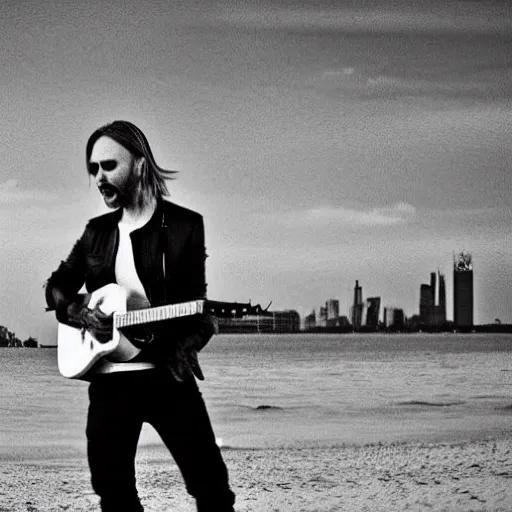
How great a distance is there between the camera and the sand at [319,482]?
5469 mm

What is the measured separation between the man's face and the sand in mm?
1877

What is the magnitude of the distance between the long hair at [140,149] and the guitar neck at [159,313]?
509 mm

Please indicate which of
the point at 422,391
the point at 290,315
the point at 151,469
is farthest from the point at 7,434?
the point at 422,391

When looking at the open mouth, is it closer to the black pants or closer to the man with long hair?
the man with long hair

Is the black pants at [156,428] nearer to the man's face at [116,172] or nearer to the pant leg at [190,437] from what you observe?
the pant leg at [190,437]

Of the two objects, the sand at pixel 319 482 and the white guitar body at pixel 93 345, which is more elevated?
the white guitar body at pixel 93 345

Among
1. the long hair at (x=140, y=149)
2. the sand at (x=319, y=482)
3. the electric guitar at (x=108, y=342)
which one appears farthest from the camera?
the sand at (x=319, y=482)

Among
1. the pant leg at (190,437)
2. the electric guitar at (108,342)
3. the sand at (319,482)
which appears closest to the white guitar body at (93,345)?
the electric guitar at (108,342)

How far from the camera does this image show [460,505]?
5.46 m

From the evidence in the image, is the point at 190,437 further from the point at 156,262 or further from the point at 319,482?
the point at 319,482

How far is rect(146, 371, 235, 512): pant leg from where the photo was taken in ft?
12.2

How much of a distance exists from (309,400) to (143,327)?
12947mm

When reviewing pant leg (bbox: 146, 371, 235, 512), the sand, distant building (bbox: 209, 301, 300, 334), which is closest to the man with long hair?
pant leg (bbox: 146, 371, 235, 512)

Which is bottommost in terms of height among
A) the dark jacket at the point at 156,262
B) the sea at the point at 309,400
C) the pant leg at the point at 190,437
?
the sea at the point at 309,400
